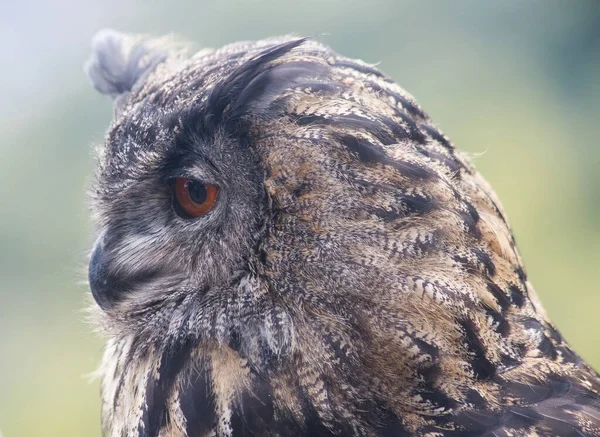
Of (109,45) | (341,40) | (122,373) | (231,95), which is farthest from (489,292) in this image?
(341,40)

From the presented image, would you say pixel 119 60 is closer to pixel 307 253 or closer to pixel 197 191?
pixel 197 191

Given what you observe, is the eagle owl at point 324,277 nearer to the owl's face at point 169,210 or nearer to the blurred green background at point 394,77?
the owl's face at point 169,210

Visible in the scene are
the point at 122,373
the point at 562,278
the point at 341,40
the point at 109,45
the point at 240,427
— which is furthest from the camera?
the point at 562,278

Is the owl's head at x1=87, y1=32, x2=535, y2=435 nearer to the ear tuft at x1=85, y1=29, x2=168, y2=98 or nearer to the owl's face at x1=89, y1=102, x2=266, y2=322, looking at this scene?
the owl's face at x1=89, y1=102, x2=266, y2=322

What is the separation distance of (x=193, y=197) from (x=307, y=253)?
10.5 inches

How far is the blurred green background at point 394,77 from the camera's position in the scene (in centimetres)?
334

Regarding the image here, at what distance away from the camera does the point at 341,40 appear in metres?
3.30

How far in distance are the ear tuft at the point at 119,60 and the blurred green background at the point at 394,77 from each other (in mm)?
1185

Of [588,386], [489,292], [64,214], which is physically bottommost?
[588,386]

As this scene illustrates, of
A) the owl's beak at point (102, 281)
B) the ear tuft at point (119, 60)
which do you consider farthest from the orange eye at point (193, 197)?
the ear tuft at point (119, 60)

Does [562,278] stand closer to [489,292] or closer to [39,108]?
[489,292]

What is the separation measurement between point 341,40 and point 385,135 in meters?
2.40

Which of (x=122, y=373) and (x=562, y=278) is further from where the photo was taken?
(x=562, y=278)

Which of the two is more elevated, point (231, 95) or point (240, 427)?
point (231, 95)
